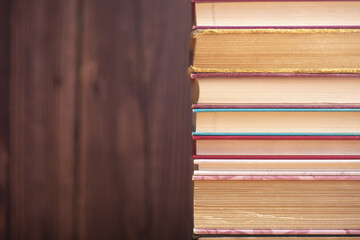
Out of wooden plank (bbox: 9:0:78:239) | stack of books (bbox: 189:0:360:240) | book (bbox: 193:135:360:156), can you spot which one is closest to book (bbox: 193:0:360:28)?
stack of books (bbox: 189:0:360:240)

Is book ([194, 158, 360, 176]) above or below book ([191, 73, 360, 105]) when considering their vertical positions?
below

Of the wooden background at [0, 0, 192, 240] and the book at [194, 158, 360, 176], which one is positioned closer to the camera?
the book at [194, 158, 360, 176]

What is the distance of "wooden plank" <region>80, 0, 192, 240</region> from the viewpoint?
54 centimetres

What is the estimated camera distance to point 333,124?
37cm

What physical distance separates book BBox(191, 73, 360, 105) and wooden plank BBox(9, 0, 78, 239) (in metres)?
0.26

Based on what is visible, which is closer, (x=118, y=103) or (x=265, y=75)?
(x=265, y=75)

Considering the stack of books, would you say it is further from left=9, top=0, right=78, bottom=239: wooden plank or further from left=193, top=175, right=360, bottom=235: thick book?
left=9, top=0, right=78, bottom=239: wooden plank

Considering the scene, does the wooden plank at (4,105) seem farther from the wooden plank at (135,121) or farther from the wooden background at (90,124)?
the wooden plank at (135,121)

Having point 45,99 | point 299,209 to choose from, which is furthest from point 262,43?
point 45,99

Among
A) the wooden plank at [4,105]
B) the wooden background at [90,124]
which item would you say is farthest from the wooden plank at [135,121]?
the wooden plank at [4,105]

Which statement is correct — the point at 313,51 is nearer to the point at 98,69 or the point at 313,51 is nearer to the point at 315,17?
the point at 315,17

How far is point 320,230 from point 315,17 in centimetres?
22

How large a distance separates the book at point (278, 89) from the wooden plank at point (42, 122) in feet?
0.85

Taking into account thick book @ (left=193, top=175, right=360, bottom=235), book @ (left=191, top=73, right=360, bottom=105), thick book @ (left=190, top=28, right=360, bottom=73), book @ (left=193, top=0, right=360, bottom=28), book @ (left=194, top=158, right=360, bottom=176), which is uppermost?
book @ (left=193, top=0, right=360, bottom=28)
